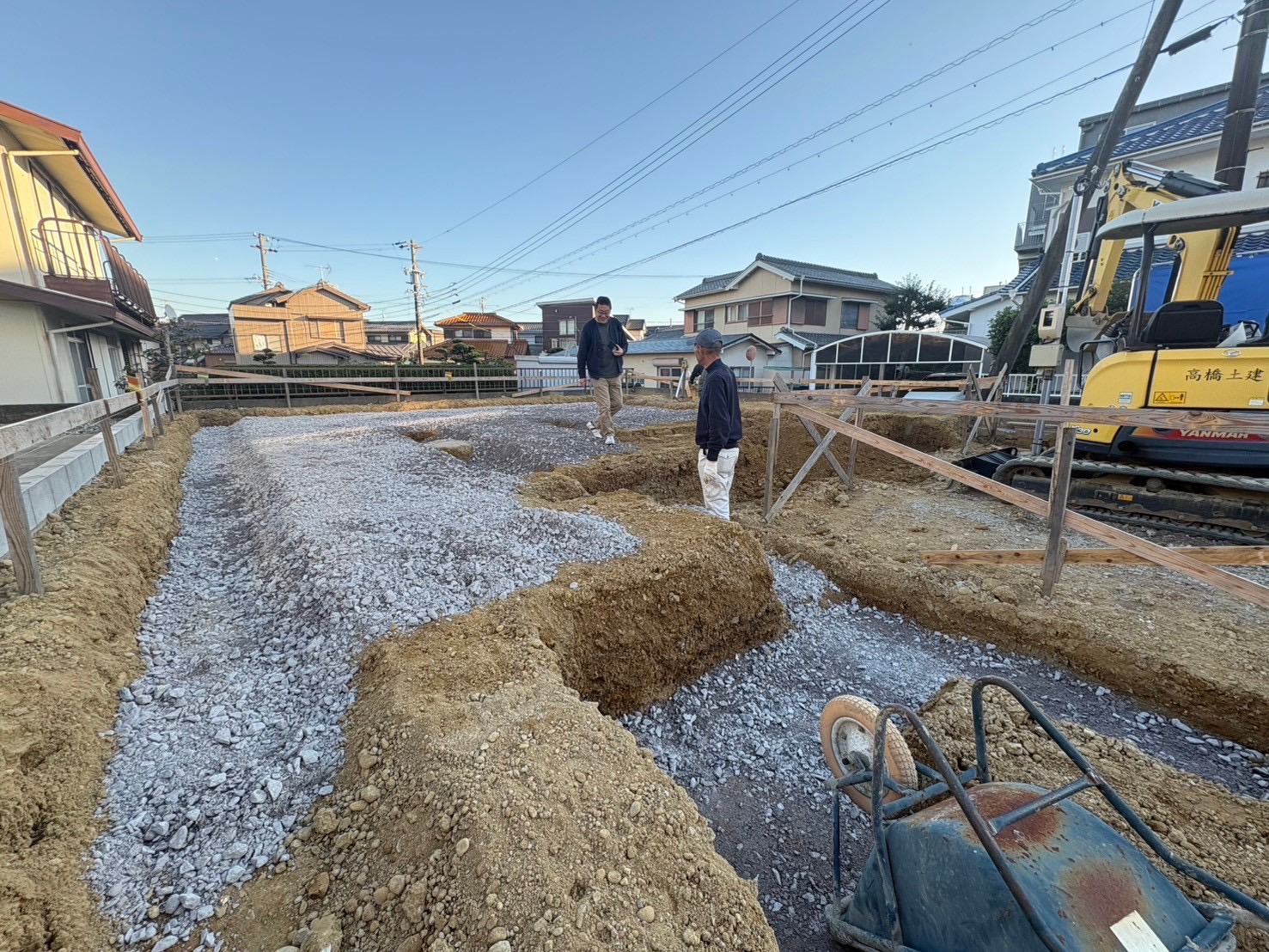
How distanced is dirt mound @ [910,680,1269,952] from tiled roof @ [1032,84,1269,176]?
1748 cm

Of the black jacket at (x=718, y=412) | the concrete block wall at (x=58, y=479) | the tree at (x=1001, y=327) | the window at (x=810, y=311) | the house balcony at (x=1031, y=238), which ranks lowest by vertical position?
the concrete block wall at (x=58, y=479)

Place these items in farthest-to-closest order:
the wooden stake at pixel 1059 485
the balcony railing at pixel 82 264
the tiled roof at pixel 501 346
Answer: the tiled roof at pixel 501 346, the balcony railing at pixel 82 264, the wooden stake at pixel 1059 485

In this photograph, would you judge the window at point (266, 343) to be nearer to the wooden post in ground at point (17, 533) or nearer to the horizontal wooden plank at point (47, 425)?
the horizontal wooden plank at point (47, 425)

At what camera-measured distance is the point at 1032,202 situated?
23.0m

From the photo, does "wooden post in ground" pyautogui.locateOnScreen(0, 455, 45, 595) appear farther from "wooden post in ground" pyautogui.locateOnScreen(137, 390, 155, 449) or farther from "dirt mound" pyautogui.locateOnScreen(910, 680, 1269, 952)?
"wooden post in ground" pyautogui.locateOnScreen(137, 390, 155, 449)

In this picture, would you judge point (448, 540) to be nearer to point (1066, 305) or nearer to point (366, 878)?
point (366, 878)

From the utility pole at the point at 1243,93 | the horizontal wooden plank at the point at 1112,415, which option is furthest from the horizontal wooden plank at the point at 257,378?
the utility pole at the point at 1243,93

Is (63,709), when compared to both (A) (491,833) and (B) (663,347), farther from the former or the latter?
(B) (663,347)

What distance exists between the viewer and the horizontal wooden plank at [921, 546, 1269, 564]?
3.68 metres

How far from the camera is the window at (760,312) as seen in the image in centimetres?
2742

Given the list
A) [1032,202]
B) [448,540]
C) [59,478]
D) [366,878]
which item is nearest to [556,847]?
[366,878]

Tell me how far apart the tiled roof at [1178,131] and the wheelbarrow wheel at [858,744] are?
18569mm

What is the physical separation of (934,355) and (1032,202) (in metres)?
9.83

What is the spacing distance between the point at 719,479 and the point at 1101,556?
337 cm
